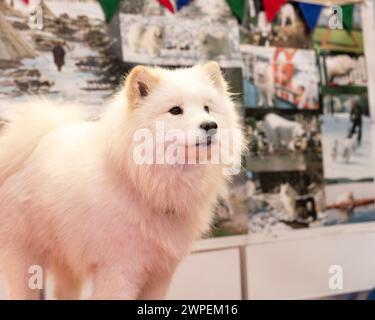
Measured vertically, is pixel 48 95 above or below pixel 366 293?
above

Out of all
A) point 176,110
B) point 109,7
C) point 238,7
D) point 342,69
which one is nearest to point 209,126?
point 176,110

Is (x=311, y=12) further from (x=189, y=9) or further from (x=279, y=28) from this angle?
(x=189, y=9)

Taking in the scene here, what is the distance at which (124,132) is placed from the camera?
1001 millimetres

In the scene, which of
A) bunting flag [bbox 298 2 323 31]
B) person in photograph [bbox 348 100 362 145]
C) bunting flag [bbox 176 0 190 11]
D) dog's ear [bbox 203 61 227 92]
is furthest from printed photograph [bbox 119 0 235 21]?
person in photograph [bbox 348 100 362 145]

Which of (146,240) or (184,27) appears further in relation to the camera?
(184,27)

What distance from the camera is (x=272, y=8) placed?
1.73 m

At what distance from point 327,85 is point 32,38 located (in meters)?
1.19

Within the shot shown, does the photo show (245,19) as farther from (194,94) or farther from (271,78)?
(194,94)

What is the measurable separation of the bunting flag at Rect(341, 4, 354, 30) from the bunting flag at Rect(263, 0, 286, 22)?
241mm

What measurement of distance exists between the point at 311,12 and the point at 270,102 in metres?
0.39
